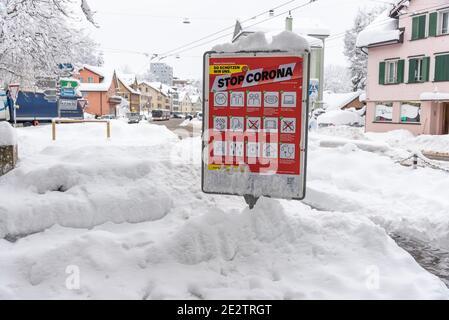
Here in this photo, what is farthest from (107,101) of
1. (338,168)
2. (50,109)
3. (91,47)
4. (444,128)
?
(338,168)

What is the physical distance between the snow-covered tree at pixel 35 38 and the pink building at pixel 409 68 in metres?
21.6

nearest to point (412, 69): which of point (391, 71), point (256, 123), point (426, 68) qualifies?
point (426, 68)

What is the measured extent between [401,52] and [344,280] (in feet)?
96.7

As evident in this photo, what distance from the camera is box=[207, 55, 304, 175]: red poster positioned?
5.41 m

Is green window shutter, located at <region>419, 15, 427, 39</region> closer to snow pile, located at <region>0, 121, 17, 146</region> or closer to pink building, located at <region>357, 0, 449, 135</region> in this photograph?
pink building, located at <region>357, 0, 449, 135</region>

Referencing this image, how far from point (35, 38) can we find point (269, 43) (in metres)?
12.7

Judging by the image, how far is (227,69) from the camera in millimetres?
5598

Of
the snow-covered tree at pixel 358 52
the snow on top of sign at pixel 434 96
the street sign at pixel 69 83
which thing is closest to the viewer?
the snow on top of sign at pixel 434 96

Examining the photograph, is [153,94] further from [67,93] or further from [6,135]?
[6,135]

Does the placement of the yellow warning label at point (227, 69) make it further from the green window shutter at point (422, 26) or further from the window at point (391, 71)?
the window at point (391, 71)

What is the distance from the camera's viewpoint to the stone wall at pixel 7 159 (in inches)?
288

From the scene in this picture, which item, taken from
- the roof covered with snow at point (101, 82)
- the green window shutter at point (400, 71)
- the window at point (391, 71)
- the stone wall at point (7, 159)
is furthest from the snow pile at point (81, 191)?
the roof covered with snow at point (101, 82)

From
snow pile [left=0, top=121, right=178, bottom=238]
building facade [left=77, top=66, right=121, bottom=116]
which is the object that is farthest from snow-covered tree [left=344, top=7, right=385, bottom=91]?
snow pile [left=0, top=121, right=178, bottom=238]
